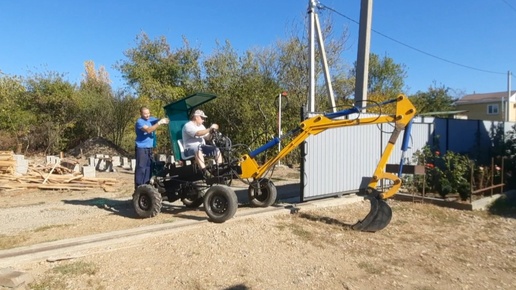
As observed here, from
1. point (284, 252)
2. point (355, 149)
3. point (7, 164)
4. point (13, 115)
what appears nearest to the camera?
point (284, 252)

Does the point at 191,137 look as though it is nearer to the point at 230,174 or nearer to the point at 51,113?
the point at 230,174

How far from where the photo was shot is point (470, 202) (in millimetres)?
8992

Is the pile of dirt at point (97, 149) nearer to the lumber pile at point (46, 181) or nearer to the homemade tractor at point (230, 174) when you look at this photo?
the lumber pile at point (46, 181)

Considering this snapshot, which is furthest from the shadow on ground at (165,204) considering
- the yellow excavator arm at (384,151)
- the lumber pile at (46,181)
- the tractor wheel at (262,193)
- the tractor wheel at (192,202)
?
the lumber pile at (46,181)

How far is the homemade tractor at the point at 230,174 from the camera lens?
6.60 metres

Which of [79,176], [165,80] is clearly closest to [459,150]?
[79,176]

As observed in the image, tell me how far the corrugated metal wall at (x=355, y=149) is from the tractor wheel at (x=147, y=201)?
9.44 ft

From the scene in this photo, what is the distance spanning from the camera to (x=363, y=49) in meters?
10.1

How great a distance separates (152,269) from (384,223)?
3.67 m

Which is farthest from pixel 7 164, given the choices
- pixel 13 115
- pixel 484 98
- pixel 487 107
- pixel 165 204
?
pixel 484 98

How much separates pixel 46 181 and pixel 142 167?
511cm

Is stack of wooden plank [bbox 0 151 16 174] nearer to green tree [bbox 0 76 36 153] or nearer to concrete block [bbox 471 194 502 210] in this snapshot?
green tree [bbox 0 76 36 153]

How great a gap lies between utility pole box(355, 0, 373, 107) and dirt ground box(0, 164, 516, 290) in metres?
3.03

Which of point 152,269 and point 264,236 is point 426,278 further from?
point 152,269
